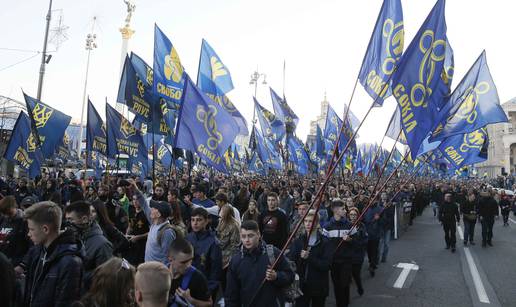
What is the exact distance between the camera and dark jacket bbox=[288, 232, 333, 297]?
531cm

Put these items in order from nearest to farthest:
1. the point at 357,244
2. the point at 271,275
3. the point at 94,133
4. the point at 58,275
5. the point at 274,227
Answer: the point at 58,275
the point at 271,275
the point at 357,244
the point at 274,227
the point at 94,133

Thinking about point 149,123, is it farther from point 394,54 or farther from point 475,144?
point 475,144

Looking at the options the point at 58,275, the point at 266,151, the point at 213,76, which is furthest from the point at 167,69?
the point at 266,151

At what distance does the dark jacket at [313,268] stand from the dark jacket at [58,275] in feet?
9.71

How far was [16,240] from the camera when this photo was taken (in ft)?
17.1

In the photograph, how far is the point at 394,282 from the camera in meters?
8.24

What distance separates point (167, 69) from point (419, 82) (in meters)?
6.27

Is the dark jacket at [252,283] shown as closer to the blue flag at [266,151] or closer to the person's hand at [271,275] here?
the person's hand at [271,275]

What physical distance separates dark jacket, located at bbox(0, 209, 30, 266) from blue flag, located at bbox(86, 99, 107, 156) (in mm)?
7457

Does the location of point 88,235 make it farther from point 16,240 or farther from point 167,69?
point 167,69

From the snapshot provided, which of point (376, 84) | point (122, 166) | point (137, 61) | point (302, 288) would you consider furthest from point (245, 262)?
point (122, 166)

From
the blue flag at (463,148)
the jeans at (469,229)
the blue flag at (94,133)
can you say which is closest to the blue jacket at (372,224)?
the blue flag at (463,148)

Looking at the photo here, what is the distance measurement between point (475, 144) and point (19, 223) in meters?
11.1

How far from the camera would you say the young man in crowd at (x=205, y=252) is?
174 inches
